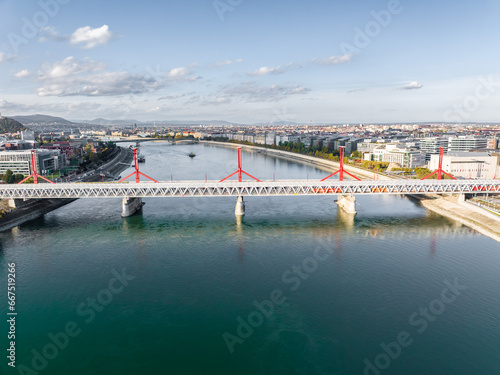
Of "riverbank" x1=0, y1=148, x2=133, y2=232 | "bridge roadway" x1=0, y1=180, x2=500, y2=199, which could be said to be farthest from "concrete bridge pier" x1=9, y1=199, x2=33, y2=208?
"bridge roadway" x1=0, y1=180, x2=500, y2=199

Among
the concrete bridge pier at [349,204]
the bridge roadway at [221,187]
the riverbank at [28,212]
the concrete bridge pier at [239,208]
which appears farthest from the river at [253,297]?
the concrete bridge pier at [349,204]

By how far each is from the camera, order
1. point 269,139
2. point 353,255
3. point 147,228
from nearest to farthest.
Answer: point 353,255, point 147,228, point 269,139

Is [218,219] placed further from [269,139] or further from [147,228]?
[269,139]

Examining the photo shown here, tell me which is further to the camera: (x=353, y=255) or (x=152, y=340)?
(x=353, y=255)

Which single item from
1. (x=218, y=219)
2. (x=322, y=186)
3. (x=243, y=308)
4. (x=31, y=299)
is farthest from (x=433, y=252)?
(x=31, y=299)

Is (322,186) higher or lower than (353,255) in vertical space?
higher

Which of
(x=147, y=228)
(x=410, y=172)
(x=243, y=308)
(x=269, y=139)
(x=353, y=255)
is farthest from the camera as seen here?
(x=269, y=139)
